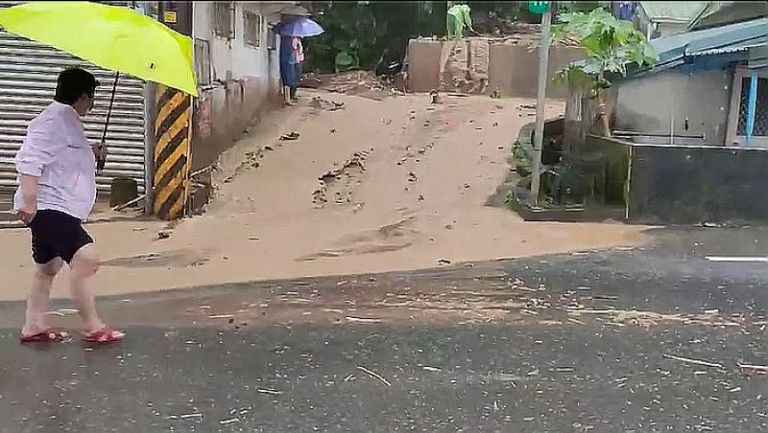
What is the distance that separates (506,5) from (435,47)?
2.04 m

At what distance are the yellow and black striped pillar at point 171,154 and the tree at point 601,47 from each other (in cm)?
383

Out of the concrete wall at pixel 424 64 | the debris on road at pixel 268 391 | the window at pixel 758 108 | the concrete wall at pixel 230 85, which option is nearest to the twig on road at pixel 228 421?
the debris on road at pixel 268 391

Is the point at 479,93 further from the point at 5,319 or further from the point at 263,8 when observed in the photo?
the point at 5,319

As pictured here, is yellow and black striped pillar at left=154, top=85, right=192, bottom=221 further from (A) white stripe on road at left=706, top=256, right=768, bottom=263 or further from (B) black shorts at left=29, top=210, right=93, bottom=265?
(A) white stripe on road at left=706, top=256, right=768, bottom=263

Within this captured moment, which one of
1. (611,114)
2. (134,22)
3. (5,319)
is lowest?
(5,319)

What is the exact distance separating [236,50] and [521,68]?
→ 14.5 ft

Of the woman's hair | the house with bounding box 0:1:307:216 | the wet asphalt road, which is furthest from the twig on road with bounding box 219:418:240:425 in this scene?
the house with bounding box 0:1:307:216

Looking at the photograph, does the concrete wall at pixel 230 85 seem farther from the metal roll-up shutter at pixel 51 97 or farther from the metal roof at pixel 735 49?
the metal roof at pixel 735 49

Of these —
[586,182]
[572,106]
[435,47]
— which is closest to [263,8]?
[435,47]

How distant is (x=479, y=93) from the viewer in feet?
46.6

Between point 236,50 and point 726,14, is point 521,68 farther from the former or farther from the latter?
point 236,50

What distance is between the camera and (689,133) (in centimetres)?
1034

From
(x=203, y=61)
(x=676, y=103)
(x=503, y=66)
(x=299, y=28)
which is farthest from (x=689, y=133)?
(x=299, y=28)

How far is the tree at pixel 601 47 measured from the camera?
9969 mm
